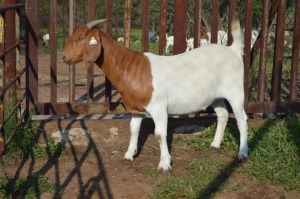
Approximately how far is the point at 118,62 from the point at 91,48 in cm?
34

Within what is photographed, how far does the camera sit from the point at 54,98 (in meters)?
6.44

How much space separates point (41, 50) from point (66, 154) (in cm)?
1523

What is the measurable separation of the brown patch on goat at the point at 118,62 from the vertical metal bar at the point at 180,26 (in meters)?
1.43

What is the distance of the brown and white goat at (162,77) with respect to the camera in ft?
16.7

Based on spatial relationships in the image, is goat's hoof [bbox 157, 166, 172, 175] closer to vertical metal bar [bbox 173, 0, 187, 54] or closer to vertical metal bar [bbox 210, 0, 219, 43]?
vertical metal bar [bbox 173, 0, 187, 54]

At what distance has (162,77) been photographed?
5.16 metres

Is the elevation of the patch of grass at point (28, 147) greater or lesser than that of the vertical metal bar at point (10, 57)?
lesser

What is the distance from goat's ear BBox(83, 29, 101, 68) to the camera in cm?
505

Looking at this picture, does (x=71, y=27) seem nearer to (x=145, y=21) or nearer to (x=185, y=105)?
(x=145, y=21)

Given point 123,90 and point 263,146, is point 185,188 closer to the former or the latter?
point 123,90

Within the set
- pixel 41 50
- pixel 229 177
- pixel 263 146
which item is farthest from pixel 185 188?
pixel 41 50

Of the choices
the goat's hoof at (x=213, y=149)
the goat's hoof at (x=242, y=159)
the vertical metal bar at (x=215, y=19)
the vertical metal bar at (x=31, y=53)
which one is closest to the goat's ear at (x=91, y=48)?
the vertical metal bar at (x=31, y=53)

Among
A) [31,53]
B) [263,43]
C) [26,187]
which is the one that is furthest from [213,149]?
[31,53]

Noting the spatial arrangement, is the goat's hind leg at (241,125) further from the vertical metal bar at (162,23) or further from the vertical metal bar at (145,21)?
the vertical metal bar at (145,21)
